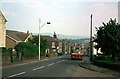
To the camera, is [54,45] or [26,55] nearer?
[26,55]

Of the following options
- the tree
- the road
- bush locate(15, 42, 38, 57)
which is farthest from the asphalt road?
bush locate(15, 42, 38, 57)

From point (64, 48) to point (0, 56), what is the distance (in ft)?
424

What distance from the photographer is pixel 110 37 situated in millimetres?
36312

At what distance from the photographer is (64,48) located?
551ft

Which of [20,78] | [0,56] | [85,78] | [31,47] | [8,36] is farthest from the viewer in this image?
[8,36]

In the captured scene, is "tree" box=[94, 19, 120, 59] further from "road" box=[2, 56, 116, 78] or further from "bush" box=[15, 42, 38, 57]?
"bush" box=[15, 42, 38, 57]

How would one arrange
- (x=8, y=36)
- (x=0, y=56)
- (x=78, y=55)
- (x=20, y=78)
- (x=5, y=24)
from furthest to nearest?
1. (x=8, y=36)
2. (x=5, y=24)
3. (x=78, y=55)
4. (x=0, y=56)
5. (x=20, y=78)

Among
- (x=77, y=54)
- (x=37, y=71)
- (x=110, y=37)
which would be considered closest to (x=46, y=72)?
(x=37, y=71)

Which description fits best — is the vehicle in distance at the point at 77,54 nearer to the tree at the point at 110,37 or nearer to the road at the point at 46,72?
the tree at the point at 110,37

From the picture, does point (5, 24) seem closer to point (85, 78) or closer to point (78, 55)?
A: point (78, 55)

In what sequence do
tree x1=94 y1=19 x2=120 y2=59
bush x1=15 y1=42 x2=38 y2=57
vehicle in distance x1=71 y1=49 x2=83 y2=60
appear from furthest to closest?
vehicle in distance x1=71 y1=49 x2=83 y2=60 < bush x1=15 y1=42 x2=38 y2=57 < tree x1=94 y1=19 x2=120 y2=59

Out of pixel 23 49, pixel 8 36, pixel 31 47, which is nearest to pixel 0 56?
pixel 23 49

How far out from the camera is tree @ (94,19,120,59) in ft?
117

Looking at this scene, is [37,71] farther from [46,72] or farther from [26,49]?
[26,49]
